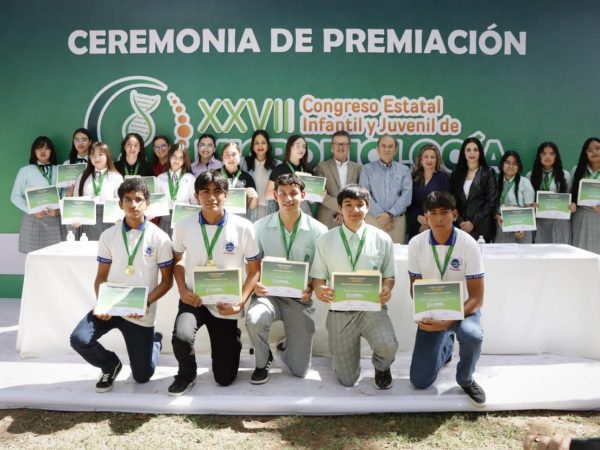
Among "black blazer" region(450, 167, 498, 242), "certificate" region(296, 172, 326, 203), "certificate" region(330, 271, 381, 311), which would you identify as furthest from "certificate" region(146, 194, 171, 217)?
"black blazer" region(450, 167, 498, 242)

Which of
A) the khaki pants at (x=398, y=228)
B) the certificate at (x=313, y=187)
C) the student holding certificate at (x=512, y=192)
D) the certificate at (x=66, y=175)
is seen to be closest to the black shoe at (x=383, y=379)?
the certificate at (x=313, y=187)

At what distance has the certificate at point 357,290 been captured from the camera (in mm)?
3375

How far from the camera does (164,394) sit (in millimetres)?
3396

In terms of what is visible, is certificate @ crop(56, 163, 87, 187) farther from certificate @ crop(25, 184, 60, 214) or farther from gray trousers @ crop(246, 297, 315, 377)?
gray trousers @ crop(246, 297, 315, 377)

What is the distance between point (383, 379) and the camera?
353 centimetres

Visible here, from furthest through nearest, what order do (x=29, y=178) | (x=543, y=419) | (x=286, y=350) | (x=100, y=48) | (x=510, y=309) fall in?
(x=100, y=48), (x=29, y=178), (x=510, y=309), (x=286, y=350), (x=543, y=419)

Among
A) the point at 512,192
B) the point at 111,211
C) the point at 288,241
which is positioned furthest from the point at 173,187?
the point at 512,192

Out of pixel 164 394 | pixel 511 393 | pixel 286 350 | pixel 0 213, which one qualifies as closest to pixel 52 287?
pixel 164 394

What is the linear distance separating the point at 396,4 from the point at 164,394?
454cm

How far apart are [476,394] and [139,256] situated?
7.08ft

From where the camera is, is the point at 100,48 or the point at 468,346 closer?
the point at 468,346

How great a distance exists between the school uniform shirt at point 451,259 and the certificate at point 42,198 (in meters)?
3.32

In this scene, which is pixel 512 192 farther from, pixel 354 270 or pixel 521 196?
pixel 354 270

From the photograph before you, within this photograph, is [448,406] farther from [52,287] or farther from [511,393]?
[52,287]
